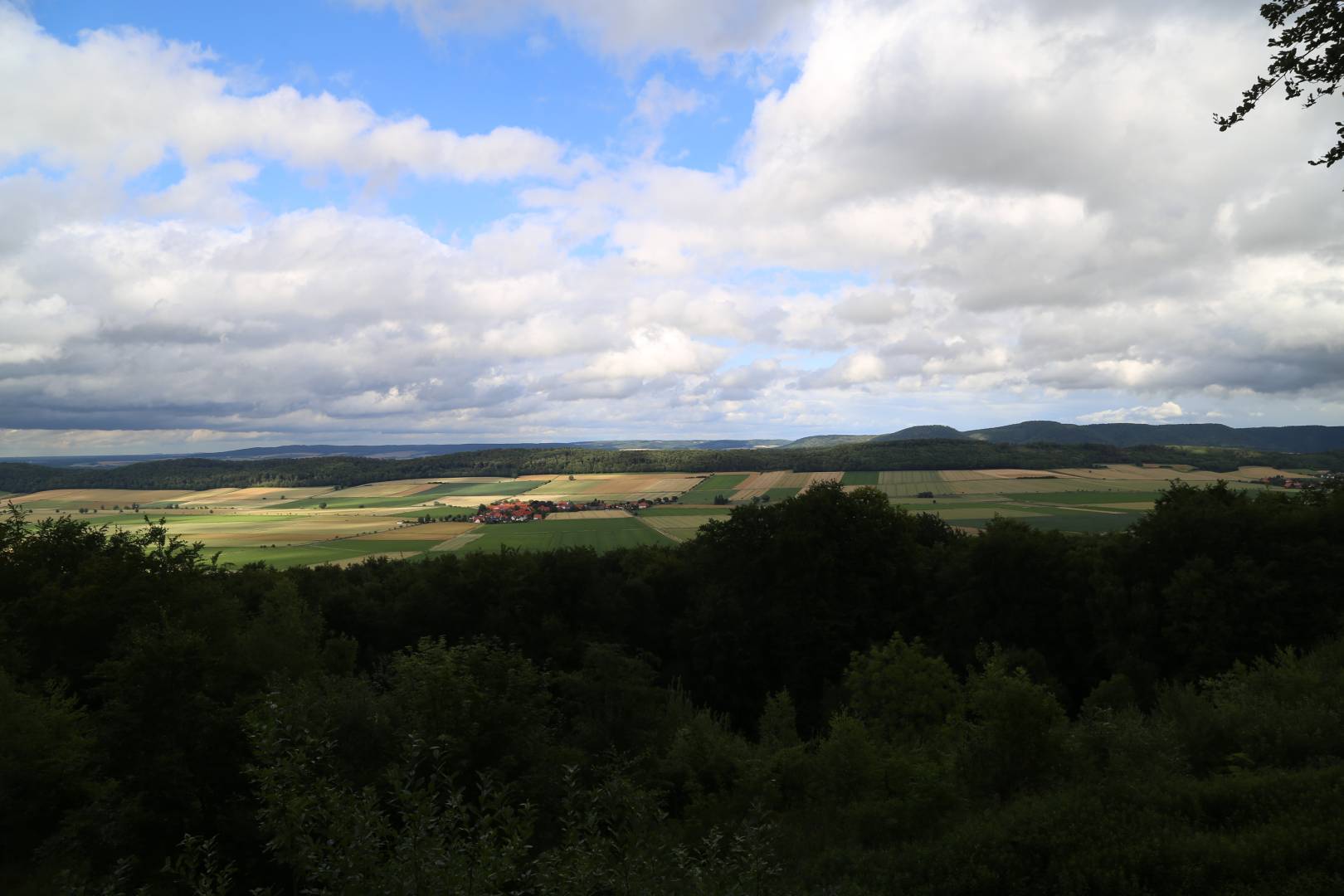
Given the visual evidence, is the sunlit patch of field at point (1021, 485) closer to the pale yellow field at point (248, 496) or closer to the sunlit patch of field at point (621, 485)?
the sunlit patch of field at point (621, 485)

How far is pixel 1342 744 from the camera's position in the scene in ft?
46.3

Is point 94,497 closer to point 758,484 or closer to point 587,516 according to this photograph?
point 587,516

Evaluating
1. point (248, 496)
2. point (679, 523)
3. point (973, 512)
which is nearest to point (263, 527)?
point (248, 496)

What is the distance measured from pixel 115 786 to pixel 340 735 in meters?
4.97

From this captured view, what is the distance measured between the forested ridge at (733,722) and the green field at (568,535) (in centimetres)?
2142

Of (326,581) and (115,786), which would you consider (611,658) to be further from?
(326,581)

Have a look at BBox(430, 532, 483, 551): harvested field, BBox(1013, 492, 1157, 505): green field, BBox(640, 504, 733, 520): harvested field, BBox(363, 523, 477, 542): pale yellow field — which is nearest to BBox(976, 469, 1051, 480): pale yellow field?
BBox(1013, 492, 1157, 505): green field

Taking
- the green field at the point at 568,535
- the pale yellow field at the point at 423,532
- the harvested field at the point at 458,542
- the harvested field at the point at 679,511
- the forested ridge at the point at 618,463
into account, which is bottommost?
the harvested field at the point at 458,542

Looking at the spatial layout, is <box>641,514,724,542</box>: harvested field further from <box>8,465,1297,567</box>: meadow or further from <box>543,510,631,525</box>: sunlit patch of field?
<box>543,510,631,525</box>: sunlit patch of field

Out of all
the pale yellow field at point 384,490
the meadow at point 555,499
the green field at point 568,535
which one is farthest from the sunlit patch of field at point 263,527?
the pale yellow field at point 384,490

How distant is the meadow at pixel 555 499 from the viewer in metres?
67.6

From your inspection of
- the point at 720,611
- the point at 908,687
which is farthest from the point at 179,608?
the point at 908,687

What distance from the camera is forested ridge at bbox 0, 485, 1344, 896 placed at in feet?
34.3

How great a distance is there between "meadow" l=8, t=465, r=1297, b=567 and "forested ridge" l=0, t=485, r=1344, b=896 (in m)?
13.0
